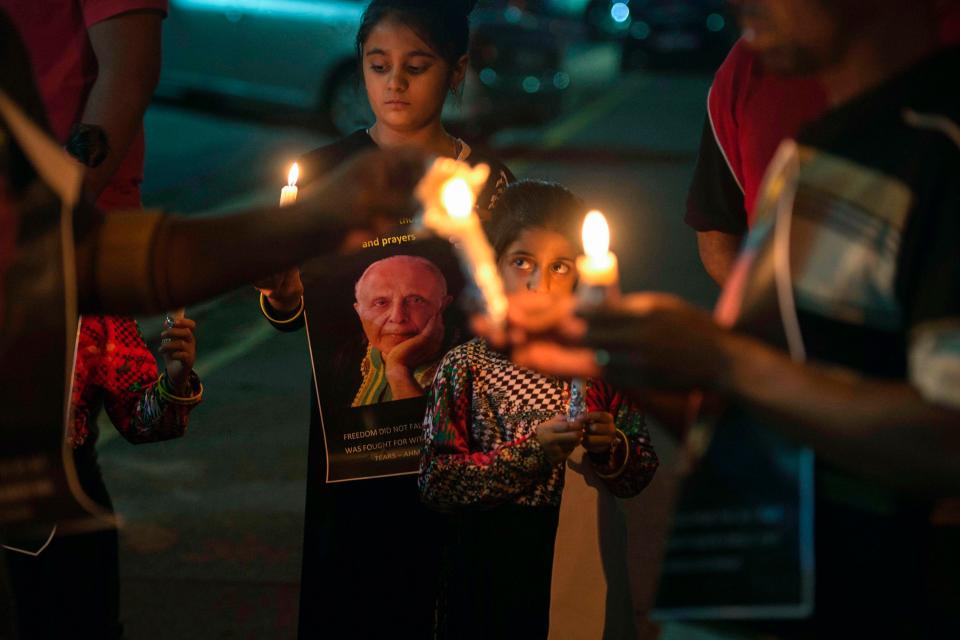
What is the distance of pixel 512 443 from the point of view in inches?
132

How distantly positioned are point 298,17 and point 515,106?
11.7ft

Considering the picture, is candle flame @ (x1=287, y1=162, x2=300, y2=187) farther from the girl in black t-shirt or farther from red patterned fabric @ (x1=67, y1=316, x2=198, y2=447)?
red patterned fabric @ (x1=67, y1=316, x2=198, y2=447)

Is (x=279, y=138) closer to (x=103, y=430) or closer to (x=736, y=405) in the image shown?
(x=103, y=430)

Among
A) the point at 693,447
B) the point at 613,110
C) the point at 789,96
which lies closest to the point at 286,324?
the point at 789,96

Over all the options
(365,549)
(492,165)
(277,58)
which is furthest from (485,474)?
(277,58)

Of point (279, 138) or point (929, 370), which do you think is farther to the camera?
point (279, 138)

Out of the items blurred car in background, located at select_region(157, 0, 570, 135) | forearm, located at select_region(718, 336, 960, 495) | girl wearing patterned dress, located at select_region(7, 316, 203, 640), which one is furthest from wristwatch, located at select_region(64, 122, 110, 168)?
blurred car in background, located at select_region(157, 0, 570, 135)

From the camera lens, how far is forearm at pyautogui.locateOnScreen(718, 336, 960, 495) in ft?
5.75

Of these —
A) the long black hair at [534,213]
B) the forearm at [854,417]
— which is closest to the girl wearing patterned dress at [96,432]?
the long black hair at [534,213]

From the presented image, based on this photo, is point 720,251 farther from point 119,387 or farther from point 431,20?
point 119,387

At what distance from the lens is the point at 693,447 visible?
204 centimetres

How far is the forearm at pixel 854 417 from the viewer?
175 cm

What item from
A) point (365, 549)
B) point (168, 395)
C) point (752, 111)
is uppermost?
point (752, 111)

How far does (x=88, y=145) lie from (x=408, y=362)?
38.8 inches
